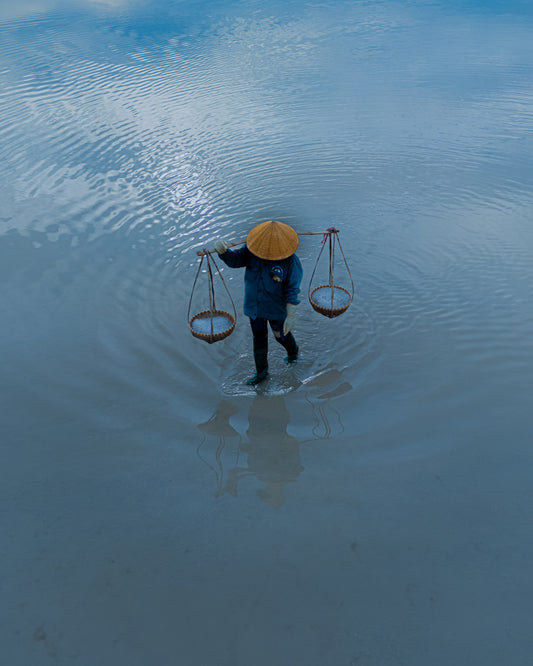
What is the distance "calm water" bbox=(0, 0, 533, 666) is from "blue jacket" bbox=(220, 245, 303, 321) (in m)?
0.66

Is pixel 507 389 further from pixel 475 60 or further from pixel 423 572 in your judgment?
pixel 475 60

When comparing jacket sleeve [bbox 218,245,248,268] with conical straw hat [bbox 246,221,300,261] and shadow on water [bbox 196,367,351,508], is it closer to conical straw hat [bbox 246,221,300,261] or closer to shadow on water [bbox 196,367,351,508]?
conical straw hat [bbox 246,221,300,261]

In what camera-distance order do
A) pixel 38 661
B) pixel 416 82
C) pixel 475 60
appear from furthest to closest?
pixel 475 60, pixel 416 82, pixel 38 661

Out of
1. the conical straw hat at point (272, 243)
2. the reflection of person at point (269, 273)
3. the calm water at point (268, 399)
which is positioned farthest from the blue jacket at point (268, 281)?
the calm water at point (268, 399)

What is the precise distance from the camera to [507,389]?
339 centimetres

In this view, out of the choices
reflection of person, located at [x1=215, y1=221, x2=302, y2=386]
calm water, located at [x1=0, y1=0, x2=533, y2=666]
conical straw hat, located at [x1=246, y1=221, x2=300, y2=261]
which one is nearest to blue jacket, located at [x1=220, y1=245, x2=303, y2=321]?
reflection of person, located at [x1=215, y1=221, x2=302, y2=386]

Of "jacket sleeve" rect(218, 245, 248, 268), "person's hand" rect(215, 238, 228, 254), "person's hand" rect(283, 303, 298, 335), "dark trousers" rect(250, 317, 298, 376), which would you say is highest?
"person's hand" rect(215, 238, 228, 254)

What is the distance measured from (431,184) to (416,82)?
173 inches

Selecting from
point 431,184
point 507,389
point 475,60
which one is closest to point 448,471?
point 507,389

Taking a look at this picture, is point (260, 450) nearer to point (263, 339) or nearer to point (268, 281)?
point (263, 339)

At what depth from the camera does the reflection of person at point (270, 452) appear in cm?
282

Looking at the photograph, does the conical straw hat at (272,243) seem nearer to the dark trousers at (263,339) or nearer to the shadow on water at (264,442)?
the dark trousers at (263,339)

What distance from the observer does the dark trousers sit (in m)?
3.41

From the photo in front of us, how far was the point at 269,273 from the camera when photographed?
3.18 m
